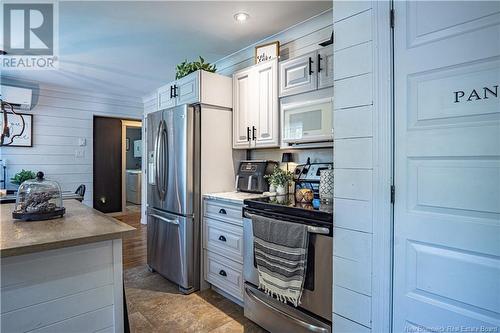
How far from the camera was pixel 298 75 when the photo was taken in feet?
7.34

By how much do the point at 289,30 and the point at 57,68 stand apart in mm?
3186

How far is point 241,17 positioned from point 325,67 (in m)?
0.93

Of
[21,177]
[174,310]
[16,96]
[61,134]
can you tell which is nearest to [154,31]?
[174,310]

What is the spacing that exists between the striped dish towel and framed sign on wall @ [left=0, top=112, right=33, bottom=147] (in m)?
4.24

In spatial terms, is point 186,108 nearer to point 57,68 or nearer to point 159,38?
point 159,38

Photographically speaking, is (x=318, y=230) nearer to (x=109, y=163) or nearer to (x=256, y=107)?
(x=256, y=107)

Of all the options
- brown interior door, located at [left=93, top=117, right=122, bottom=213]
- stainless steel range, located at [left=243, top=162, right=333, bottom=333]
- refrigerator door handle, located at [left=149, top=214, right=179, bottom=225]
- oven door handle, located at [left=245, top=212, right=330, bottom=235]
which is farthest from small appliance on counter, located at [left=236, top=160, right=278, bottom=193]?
brown interior door, located at [left=93, top=117, right=122, bottom=213]

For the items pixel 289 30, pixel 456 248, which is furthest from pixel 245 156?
pixel 456 248

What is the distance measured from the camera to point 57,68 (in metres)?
3.69

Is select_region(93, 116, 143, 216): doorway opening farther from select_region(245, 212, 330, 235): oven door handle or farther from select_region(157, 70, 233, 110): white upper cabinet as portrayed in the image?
select_region(245, 212, 330, 235): oven door handle

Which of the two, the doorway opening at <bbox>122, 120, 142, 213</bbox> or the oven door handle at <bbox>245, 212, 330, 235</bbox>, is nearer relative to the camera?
the oven door handle at <bbox>245, 212, 330, 235</bbox>

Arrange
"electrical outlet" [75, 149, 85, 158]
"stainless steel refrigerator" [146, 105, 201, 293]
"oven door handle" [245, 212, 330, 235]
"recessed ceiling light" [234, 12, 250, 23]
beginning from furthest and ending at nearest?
"electrical outlet" [75, 149, 85, 158] < "stainless steel refrigerator" [146, 105, 201, 293] < "recessed ceiling light" [234, 12, 250, 23] < "oven door handle" [245, 212, 330, 235]

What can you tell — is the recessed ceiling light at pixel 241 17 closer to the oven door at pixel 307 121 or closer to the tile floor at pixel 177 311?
→ the oven door at pixel 307 121

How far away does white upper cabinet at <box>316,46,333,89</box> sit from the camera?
2.03 m
